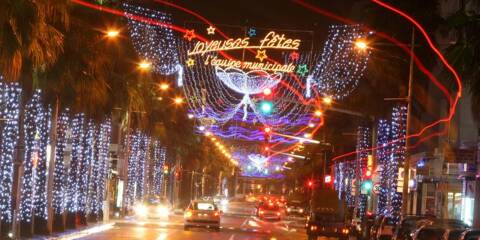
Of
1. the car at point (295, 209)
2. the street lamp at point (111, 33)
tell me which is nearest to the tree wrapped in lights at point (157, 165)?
the car at point (295, 209)

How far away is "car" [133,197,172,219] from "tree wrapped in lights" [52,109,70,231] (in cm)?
2296

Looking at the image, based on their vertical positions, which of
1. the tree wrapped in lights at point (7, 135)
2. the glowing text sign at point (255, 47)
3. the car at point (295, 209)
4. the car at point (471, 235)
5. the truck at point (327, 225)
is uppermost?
the glowing text sign at point (255, 47)

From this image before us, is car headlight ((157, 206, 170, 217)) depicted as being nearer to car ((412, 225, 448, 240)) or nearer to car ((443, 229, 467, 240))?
car ((412, 225, 448, 240))

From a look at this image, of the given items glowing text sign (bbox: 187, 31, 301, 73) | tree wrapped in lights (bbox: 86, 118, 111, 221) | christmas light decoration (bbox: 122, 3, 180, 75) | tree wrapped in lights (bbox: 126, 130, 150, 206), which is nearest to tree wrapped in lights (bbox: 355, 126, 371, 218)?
christmas light decoration (bbox: 122, 3, 180, 75)

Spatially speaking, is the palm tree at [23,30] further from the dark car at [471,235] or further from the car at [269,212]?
the car at [269,212]

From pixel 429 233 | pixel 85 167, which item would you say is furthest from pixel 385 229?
pixel 85 167

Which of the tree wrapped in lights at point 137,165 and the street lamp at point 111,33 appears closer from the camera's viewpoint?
the street lamp at point 111,33

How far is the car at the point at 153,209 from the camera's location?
60938 millimetres

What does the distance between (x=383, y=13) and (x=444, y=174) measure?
28.4ft

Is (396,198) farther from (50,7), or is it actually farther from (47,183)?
Result: (50,7)

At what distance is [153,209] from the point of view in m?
60.9

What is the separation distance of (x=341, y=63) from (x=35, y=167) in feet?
79.7

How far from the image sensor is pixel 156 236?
122ft

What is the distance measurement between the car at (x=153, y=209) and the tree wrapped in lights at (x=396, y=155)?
1861cm
